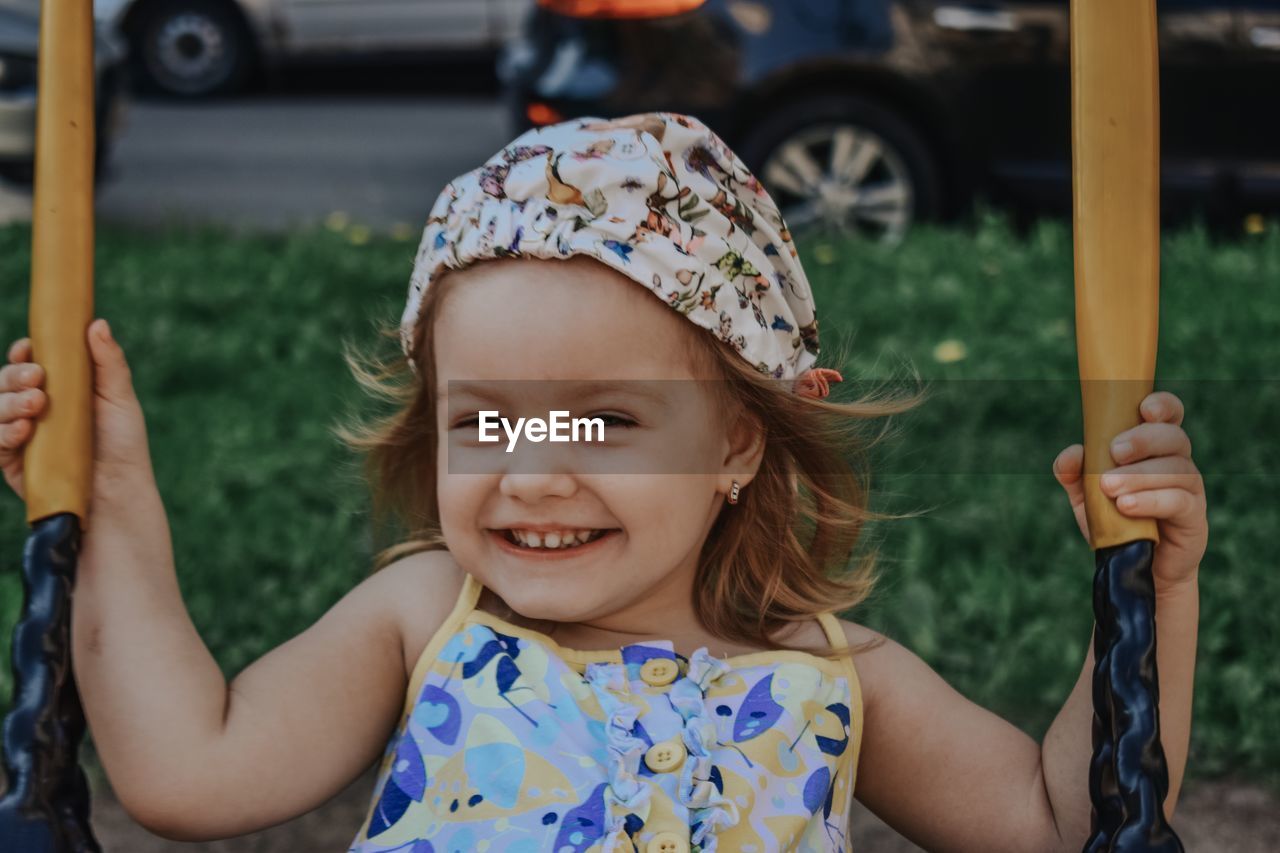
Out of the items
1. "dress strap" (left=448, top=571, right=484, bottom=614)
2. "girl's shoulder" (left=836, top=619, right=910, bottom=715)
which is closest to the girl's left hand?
"girl's shoulder" (left=836, top=619, right=910, bottom=715)

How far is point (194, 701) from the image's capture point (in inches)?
67.2

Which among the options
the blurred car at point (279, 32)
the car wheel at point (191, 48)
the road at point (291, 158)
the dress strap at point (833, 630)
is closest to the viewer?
the dress strap at point (833, 630)

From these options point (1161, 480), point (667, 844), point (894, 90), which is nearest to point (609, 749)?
point (667, 844)

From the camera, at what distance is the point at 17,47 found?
671 centimetres

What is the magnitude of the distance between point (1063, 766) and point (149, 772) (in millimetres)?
957

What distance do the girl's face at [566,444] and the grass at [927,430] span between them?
562 millimetres

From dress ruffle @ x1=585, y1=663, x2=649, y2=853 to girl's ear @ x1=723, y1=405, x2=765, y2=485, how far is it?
0.29 m

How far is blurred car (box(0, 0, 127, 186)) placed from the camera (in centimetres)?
660

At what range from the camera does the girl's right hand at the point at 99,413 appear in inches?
63.2

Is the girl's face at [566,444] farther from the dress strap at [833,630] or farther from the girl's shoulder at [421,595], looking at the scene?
the dress strap at [833,630]

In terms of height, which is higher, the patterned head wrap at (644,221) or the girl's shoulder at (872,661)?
the patterned head wrap at (644,221)

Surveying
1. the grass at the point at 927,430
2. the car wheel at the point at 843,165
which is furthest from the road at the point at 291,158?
the car wheel at the point at 843,165

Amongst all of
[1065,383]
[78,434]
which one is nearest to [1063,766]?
[78,434]

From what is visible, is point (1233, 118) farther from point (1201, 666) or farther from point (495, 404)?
point (495, 404)
